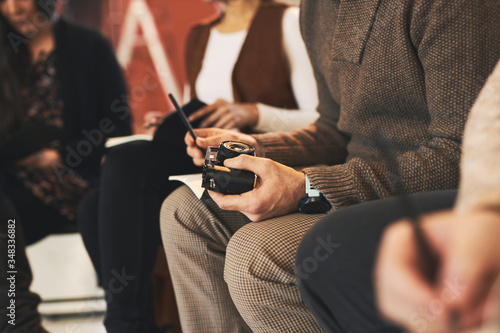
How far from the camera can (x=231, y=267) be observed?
774 mm

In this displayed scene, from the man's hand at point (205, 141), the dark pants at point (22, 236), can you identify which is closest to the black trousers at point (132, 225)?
the man's hand at point (205, 141)

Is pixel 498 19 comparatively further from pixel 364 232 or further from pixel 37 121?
pixel 37 121

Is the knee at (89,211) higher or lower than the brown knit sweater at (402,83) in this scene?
lower

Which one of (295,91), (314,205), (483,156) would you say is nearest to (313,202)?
(314,205)

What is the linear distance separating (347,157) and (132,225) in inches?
17.7

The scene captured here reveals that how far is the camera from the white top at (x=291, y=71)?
1280 mm

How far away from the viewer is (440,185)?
73 centimetres

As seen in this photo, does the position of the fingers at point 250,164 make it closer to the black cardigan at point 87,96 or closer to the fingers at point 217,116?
the fingers at point 217,116

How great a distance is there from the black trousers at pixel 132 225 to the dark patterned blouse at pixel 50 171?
43 centimetres

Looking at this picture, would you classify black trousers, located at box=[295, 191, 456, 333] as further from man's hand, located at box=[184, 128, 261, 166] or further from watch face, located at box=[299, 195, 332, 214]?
man's hand, located at box=[184, 128, 261, 166]

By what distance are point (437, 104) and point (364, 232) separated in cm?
26

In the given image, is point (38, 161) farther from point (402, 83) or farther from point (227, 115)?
point (402, 83)

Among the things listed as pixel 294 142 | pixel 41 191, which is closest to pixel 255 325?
pixel 294 142

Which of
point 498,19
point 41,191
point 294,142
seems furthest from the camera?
point 41,191
